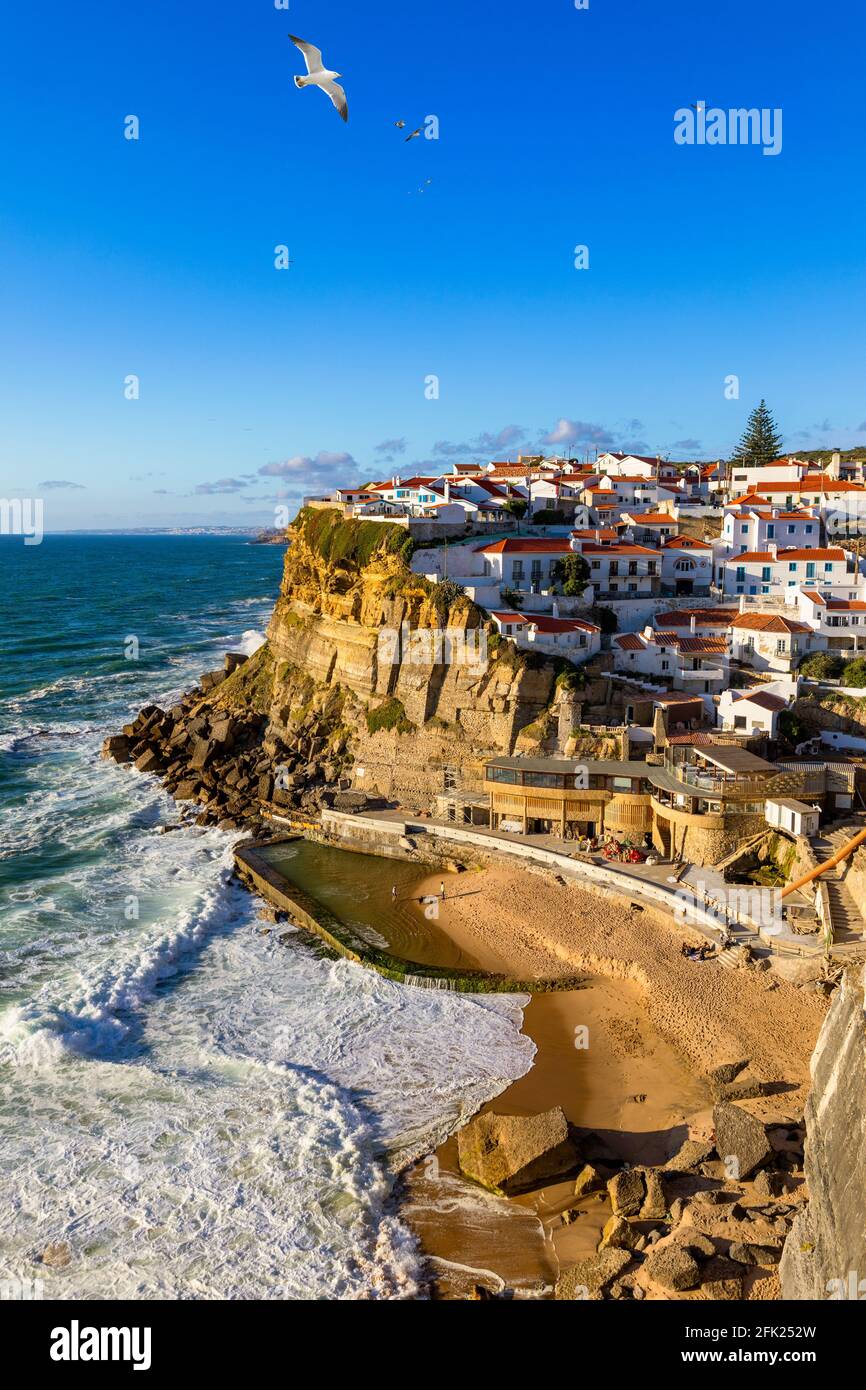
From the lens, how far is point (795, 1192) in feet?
56.7

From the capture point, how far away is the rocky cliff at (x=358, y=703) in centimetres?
3872

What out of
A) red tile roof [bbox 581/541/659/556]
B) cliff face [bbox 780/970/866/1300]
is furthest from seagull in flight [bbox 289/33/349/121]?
red tile roof [bbox 581/541/659/556]

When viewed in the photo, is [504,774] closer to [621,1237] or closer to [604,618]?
[604,618]

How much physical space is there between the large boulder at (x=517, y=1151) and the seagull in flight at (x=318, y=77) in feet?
64.6

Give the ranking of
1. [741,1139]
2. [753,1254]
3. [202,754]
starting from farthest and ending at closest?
1. [202,754]
2. [741,1139]
3. [753,1254]

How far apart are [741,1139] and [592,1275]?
173 inches

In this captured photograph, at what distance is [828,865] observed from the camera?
26375mm

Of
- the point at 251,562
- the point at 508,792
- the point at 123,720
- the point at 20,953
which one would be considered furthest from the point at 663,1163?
the point at 251,562

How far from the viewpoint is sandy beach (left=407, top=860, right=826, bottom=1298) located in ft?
55.8

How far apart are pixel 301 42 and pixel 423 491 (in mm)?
41321

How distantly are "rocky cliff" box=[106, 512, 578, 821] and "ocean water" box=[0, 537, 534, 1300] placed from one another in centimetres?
574

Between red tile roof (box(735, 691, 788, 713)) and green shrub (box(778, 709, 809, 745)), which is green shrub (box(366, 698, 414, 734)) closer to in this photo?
red tile roof (box(735, 691, 788, 713))

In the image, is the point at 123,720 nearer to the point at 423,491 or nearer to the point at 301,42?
the point at 423,491

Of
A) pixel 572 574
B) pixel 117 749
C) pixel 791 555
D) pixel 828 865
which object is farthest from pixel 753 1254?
pixel 117 749
